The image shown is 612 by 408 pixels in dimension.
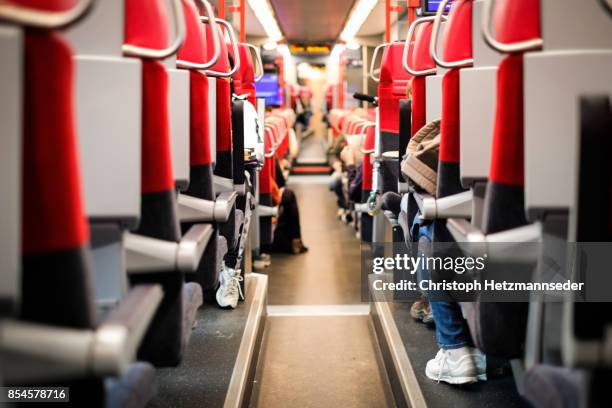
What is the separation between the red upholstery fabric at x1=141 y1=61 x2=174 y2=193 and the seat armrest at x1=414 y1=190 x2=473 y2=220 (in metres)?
1.09

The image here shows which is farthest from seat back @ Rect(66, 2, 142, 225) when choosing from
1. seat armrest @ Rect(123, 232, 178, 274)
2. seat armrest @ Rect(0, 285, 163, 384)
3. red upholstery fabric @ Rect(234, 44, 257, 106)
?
red upholstery fabric @ Rect(234, 44, 257, 106)

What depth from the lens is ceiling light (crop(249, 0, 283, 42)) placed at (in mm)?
9789

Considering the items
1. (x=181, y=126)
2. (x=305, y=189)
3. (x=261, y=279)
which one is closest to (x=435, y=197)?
(x=181, y=126)

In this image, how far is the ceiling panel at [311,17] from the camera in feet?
38.5

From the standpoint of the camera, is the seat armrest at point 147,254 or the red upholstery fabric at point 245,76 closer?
the seat armrest at point 147,254

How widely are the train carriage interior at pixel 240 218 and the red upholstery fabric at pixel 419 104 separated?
0.01m

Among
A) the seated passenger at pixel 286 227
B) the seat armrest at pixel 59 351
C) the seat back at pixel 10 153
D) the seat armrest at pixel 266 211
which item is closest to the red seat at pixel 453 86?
the seat armrest at pixel 59 351

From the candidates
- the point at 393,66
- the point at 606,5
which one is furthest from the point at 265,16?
the point at 606,5

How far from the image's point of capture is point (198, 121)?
248 cm

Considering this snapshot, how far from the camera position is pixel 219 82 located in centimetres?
314

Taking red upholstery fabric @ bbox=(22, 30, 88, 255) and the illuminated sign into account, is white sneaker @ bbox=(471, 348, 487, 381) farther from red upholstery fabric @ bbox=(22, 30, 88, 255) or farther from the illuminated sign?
the illuminated sign

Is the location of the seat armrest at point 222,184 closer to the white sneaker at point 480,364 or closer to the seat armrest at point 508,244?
the white sneaker at point 480,364

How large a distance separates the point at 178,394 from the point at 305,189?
915 cm

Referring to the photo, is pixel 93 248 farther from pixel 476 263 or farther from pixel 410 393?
pixel 410 393
